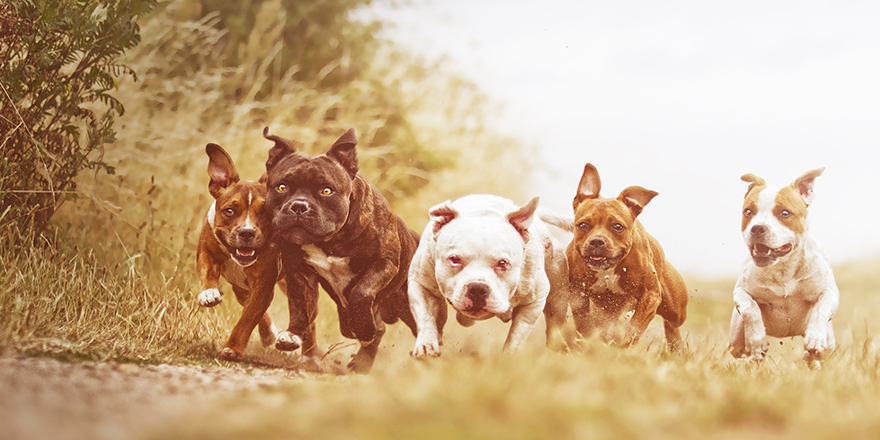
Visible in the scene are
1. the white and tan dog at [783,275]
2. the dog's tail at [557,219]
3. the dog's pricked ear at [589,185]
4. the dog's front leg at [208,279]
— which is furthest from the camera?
the dog's tail at [557,219]

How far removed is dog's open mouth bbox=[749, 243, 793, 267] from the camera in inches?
181

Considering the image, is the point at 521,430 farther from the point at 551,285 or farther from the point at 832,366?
the point at 832,366

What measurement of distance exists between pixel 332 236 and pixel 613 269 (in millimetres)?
1892

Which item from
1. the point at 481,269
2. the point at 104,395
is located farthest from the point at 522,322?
the point at 104,395

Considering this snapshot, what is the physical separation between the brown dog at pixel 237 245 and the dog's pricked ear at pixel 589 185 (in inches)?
83.7

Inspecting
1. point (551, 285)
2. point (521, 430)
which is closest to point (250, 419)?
point (521, 430)

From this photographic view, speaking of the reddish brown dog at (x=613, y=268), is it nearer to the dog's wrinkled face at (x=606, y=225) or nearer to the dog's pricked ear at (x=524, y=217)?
the dog's wrinkled face at (x=606, y=225)

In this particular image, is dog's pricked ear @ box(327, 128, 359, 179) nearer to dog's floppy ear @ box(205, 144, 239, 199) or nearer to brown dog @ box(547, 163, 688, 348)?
dog's floppy ear @ box(205, 144, 239, 199)

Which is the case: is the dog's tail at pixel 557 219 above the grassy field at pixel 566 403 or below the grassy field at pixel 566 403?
above

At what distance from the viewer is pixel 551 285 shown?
4.85 m

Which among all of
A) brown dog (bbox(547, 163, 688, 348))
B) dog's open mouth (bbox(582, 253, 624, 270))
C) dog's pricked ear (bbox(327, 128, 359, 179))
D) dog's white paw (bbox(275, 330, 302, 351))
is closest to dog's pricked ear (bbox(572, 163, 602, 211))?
brown dog (bbox(547, 163, 688, 348))

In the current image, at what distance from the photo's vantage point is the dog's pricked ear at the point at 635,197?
4.62m

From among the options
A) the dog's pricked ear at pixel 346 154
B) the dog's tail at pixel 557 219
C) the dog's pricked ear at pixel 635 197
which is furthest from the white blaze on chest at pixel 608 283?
the dog's pricked ear at pixel 346 154

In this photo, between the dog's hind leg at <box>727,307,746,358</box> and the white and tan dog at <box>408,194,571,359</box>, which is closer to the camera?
the white and tan dog at <box>408,194,571,359</box>
